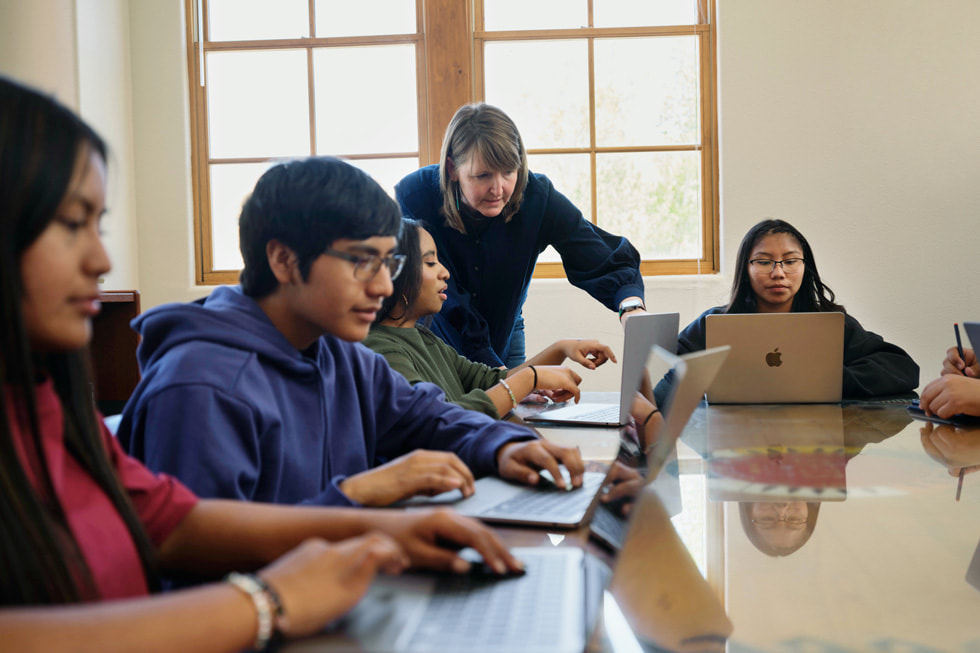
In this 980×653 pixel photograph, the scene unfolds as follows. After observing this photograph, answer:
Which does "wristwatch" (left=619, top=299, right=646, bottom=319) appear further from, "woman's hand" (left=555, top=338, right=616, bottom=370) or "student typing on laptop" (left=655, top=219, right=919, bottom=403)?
"woman's hand" (left=555, top=338, right=616, bottom=370)

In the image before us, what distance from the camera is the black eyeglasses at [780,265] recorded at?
234cm

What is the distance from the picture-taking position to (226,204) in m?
3.68

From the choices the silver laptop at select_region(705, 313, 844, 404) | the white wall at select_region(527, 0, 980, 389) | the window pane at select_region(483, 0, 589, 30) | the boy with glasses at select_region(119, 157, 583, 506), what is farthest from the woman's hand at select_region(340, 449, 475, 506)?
the window pane at select_region(483, 0, 589, 30)

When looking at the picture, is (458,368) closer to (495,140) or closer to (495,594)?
(495,140)

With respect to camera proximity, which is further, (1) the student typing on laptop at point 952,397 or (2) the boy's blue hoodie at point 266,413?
(1) the student typing on laptop at point 952,397

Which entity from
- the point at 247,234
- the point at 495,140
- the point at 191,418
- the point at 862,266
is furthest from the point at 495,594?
the point at 862,266

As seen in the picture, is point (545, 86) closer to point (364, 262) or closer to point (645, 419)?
point (645, 419)

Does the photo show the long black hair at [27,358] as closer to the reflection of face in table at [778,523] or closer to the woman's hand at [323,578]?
the woman's hand at [323,578]

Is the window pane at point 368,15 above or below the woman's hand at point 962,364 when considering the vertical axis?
above

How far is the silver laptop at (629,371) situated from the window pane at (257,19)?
2.52m

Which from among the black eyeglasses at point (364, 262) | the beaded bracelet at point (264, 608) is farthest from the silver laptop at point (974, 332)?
the beaded bracelet at point (264, 608)

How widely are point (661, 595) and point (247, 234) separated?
74 cm

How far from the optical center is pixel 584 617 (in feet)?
2.10

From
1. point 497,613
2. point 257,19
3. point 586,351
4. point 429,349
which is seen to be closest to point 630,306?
point 586,351
